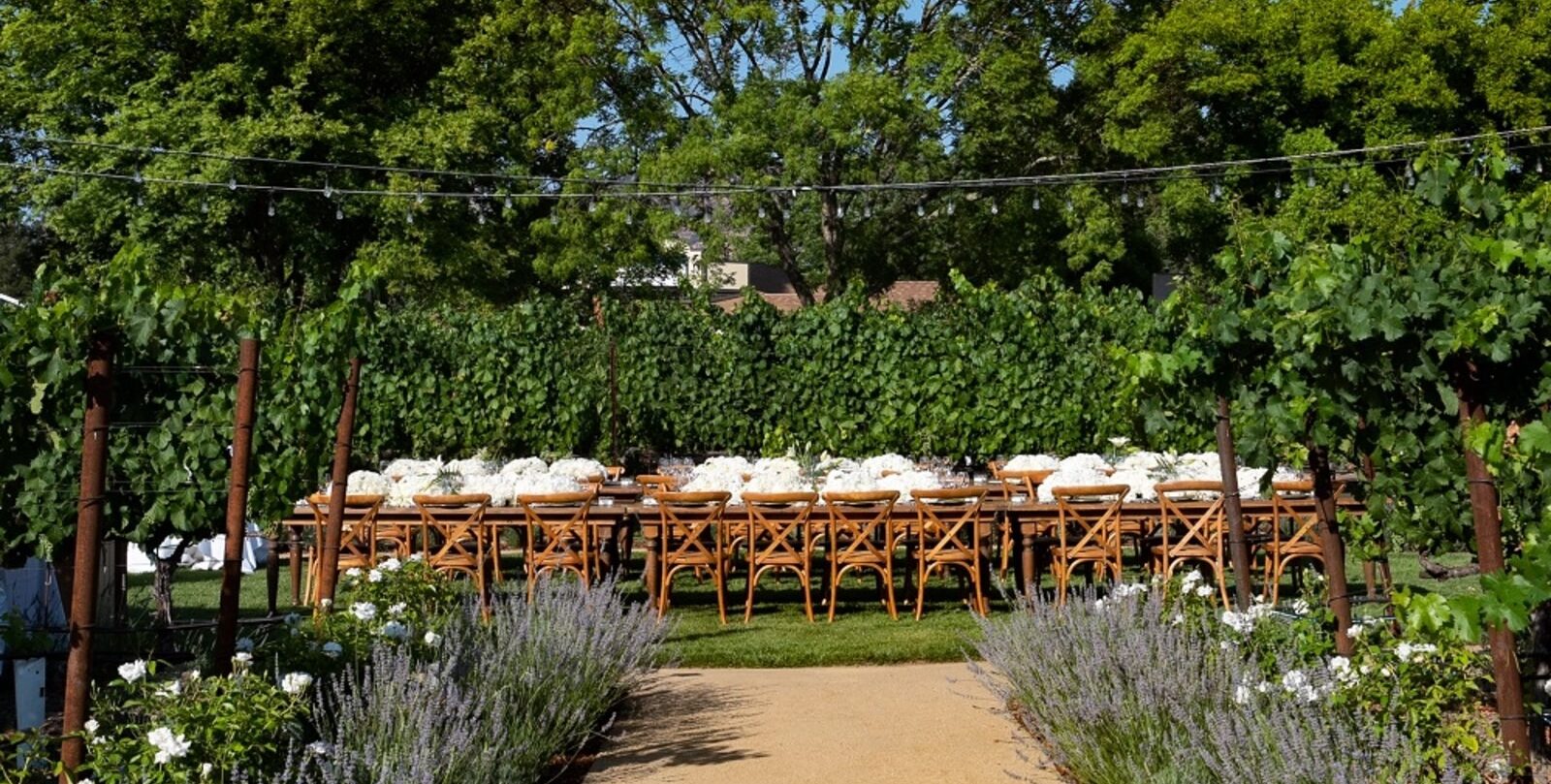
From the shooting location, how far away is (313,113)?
2627 centimetres

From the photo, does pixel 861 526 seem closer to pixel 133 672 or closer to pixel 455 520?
pixel 455 520

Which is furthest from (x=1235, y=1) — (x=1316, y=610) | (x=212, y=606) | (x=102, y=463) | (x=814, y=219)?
(x=102, y=463)

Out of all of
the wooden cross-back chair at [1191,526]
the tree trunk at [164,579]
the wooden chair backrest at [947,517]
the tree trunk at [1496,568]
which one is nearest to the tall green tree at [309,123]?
the wooden chair backrest at [947,517]

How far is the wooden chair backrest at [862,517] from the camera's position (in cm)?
1044

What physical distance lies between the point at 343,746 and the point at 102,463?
3.57 feet

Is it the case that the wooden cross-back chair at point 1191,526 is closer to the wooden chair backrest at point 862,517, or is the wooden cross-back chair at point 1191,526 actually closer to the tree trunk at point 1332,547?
the wooden chair backrest at point 862,517

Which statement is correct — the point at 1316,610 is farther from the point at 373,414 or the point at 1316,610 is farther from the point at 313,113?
the point at 313,113

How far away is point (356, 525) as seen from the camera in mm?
10938

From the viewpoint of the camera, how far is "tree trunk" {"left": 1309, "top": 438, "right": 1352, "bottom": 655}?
244 inches

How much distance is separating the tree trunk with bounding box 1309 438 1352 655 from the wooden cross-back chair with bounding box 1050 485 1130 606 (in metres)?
4.01

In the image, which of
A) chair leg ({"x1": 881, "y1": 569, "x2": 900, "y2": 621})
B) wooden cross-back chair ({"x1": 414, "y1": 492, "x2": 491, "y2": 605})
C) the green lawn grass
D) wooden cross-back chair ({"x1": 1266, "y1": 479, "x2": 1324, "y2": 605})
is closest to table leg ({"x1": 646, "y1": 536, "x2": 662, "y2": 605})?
the green lawn grass

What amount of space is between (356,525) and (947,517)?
3595mm

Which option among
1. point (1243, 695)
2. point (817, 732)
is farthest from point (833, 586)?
point (1243, 695)

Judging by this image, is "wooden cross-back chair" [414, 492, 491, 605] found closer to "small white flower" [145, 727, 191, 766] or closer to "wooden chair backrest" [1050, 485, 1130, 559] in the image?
"wooden chair backrest" [1050, 485, 1130, 559]
